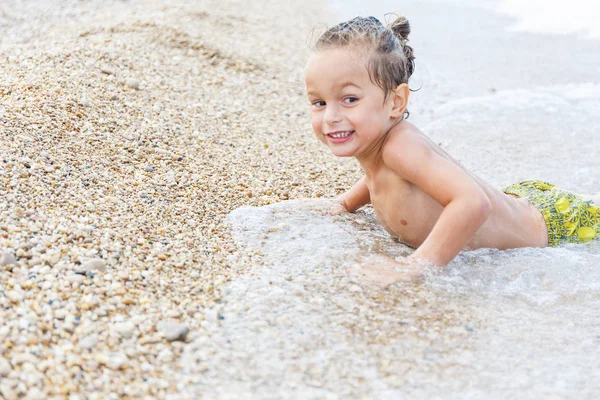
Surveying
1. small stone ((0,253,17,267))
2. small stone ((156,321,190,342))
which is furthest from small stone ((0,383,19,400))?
small stone ((0,253,17,267))

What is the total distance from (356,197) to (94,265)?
5.30 feet

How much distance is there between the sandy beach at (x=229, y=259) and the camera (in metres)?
2.14

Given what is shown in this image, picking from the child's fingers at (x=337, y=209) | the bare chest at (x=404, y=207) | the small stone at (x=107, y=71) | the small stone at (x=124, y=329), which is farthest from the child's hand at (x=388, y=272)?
the small stone at (x=107, y=71)

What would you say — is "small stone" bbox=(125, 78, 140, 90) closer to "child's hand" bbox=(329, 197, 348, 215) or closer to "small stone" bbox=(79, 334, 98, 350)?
"child's hand" bbox=(329, 197, 348, 215)

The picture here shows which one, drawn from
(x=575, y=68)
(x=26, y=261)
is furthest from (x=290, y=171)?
(x=575, y=68)

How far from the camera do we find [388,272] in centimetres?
279

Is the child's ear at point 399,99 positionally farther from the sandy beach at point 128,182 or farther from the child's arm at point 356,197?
the sandy beach at point 128,182

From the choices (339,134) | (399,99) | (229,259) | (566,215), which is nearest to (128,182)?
(229,259)

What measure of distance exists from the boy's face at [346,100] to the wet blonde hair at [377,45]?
4cm

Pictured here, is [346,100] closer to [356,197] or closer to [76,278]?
[356,197]

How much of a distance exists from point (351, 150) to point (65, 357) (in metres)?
1.57

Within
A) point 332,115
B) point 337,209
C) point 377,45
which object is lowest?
point 337,209

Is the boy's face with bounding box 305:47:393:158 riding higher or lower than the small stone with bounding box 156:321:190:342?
higher

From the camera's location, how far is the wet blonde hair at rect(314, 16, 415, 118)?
2.97 m
